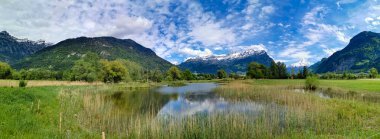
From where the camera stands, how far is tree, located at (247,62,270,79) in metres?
120

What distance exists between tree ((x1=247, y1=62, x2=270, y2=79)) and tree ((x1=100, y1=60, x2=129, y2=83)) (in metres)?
63.2

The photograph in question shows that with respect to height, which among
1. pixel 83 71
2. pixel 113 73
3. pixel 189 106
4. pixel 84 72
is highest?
pixel 83 71

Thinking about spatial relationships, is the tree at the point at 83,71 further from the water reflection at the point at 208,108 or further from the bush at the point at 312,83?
the bush at the point at 312,83

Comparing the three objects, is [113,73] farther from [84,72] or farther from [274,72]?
[274,72]

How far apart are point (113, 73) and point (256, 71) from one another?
70306mm

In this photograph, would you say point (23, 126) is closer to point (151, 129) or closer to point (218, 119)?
point (151, 129)

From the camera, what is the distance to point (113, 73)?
261 feet

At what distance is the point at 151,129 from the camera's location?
14.5 meters

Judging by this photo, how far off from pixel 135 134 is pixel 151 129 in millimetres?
1051

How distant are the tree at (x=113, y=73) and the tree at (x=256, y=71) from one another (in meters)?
63.2

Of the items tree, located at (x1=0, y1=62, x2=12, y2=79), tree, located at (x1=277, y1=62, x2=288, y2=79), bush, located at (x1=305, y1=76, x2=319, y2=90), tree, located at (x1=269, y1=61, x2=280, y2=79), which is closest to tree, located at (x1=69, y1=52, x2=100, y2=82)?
tree, located at (x1=0, y1=62, x2=12, y2=79)

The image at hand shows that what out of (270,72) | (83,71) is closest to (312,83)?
(83,71)

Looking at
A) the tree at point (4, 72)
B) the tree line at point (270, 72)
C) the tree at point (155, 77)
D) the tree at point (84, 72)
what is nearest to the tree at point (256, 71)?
the tree line at point (270, 72)

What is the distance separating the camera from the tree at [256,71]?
12039 cm
